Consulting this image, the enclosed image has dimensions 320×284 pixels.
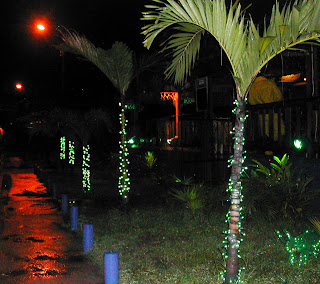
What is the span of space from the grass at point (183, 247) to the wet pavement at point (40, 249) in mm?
417

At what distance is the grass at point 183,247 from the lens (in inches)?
225

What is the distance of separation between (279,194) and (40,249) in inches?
195

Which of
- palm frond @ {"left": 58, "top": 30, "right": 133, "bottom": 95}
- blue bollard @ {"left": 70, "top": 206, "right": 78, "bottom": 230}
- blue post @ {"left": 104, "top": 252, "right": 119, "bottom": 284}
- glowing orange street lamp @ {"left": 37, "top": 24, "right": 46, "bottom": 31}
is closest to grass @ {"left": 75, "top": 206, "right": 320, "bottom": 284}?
blue bollard @ {"left": 70, "top": 206, "right": 78, "bottom": 230}

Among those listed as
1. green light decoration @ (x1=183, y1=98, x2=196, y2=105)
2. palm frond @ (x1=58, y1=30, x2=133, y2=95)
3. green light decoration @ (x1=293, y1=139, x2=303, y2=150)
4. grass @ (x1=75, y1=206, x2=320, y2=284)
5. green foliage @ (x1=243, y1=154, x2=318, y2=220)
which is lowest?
grass @ (x1=75, y1=206, x2=320, y2=284)

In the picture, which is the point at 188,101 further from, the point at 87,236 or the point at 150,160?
the point at 87,236

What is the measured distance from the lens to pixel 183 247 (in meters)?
7.15

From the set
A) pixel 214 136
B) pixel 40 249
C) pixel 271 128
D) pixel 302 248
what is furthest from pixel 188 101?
pixel 302 248

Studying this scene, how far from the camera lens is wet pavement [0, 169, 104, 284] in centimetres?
616

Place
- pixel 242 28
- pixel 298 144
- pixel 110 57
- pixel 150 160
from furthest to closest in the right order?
pixel 150 160 → pixel 110 57 → pixel 298 144 → pixel 242 28

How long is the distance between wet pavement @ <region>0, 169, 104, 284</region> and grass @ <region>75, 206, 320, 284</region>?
417mm

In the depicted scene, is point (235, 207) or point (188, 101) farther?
point (188, 101)

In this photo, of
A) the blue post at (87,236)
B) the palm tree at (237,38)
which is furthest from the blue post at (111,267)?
the blue post at (87,236)

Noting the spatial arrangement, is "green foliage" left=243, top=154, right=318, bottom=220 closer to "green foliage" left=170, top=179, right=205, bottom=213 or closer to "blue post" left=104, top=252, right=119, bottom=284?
"green foliage" left=170, top=179, right=205, bottom=213

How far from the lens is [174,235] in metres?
7.97
